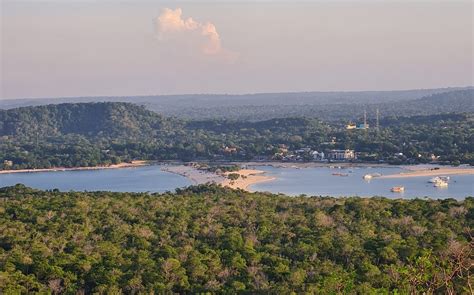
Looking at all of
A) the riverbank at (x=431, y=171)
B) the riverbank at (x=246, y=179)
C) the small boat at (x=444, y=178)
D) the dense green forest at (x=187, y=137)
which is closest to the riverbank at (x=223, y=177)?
the riverbank at (x=246, y=179)

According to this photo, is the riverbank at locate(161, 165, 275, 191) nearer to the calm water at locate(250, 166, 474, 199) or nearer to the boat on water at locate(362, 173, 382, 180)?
the calm water at locate(250, 166, 474, 199)

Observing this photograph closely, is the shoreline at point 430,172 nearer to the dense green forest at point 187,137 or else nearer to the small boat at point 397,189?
the dense green forest at point 187,137

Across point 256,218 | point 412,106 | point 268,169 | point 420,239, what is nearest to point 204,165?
point 268,169

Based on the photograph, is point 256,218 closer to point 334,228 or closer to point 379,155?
point 334,228

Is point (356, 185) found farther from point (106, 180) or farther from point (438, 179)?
point (106, 180)

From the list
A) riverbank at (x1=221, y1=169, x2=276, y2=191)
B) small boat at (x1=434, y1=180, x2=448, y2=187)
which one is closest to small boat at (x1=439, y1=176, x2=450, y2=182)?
small boat at (x1=434, y1=180, x2=448, y2=187)

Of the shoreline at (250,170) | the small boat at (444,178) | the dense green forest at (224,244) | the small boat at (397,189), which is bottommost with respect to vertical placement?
the shoreline at (250,170)
